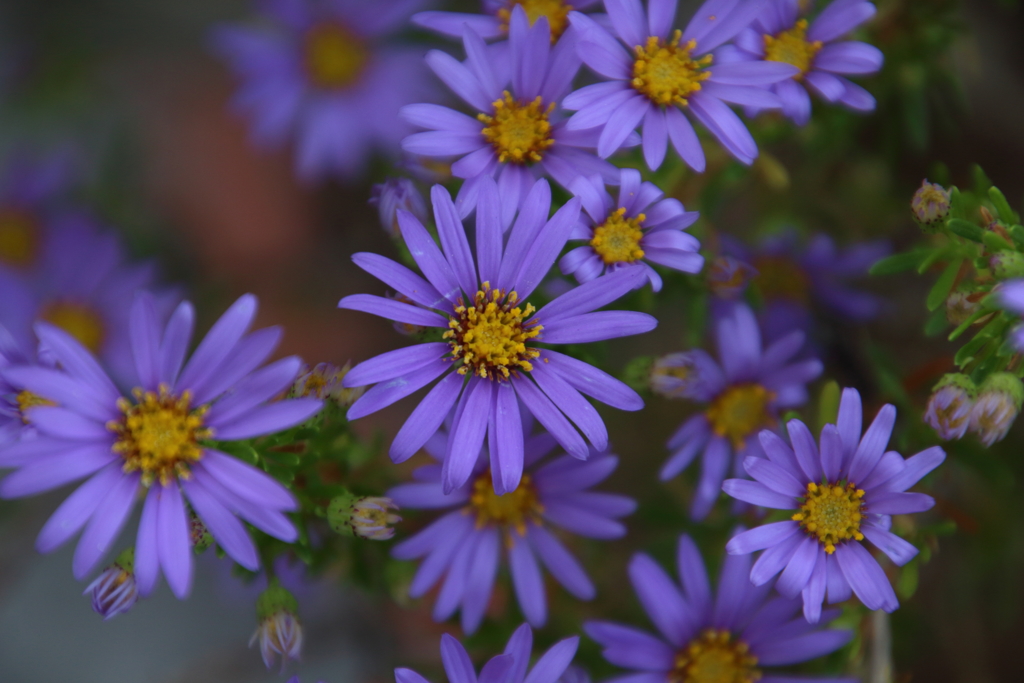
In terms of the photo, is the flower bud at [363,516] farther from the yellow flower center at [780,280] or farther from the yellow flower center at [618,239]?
the yellow flower center at [780,280]

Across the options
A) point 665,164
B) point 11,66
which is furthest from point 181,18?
point 665,164

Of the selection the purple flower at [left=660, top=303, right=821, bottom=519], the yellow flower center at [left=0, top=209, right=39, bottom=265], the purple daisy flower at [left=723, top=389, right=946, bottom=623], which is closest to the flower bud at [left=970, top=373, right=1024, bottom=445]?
the purple daisy flower at [left=723, top=389, right=946, bottom=623]

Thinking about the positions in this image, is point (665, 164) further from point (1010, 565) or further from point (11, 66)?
point (11, 66)

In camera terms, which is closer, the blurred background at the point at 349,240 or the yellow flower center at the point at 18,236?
the blurred background at the point at 349,240

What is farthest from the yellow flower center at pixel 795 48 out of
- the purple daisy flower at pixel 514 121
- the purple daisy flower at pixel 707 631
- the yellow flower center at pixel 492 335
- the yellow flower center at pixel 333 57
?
the yellow flower center at pixel 333 57

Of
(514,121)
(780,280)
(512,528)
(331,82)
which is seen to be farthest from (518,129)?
(331,82)

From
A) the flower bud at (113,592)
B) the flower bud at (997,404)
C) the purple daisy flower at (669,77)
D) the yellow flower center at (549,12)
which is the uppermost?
the yellow flower center at (549,12)
